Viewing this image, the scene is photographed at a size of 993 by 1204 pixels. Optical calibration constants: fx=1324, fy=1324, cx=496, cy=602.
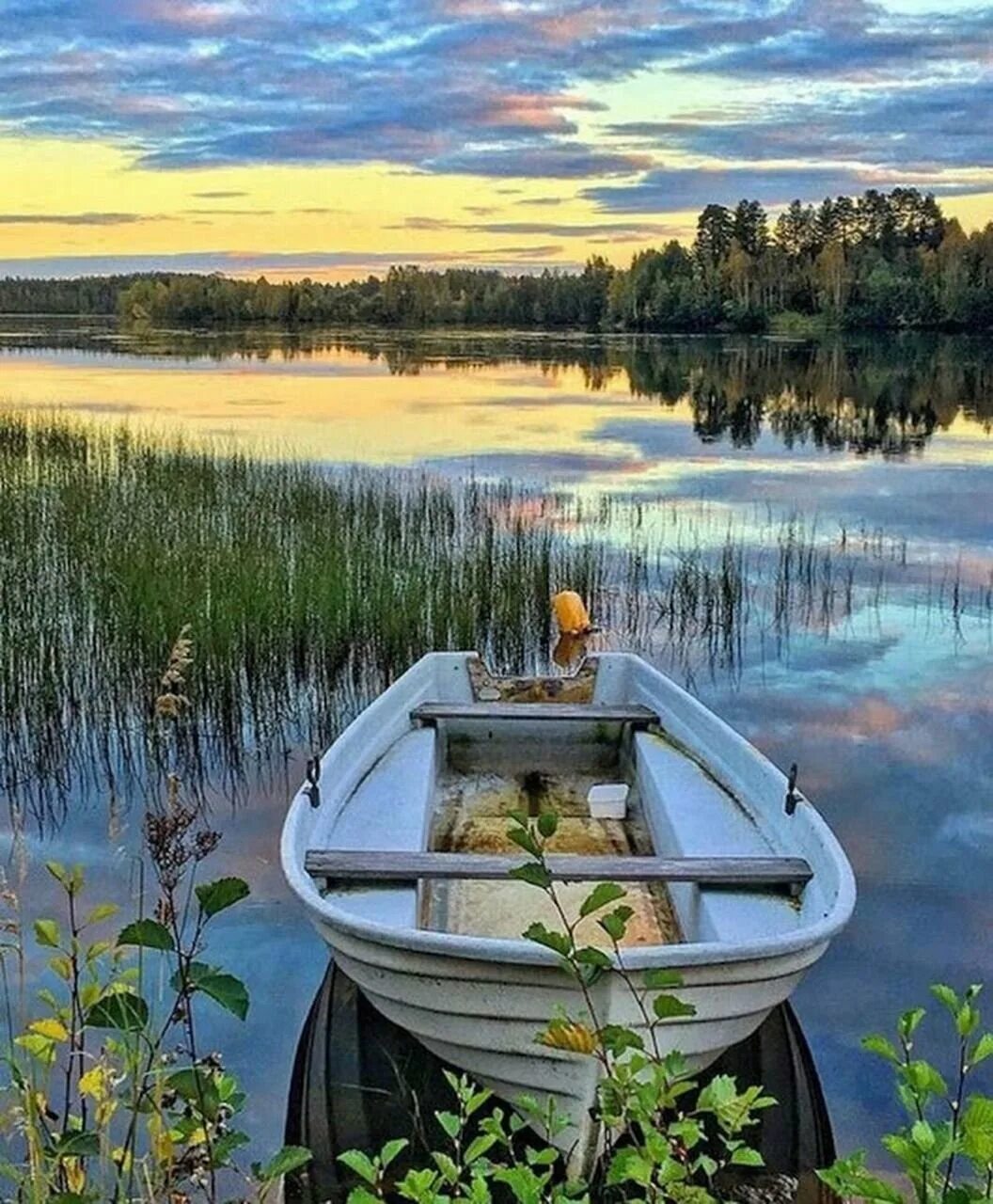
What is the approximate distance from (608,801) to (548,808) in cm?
25

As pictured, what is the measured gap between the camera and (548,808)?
17.8 ft

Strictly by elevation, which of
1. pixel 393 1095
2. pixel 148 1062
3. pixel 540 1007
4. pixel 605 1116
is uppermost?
pixel 148 1062

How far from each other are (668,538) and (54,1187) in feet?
36.1

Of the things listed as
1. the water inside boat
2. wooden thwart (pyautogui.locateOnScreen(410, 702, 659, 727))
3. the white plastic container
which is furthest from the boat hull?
wooden thwart (pyautogui.locateOnScreen(410, 702, 659, 727))

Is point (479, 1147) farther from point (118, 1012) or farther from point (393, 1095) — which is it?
point (393, 1095)

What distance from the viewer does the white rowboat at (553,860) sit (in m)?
3.08

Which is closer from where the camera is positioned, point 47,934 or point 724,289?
point 47,934

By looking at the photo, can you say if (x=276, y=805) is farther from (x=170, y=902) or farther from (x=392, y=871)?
(x=170, y=902)

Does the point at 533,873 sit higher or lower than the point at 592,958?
higher

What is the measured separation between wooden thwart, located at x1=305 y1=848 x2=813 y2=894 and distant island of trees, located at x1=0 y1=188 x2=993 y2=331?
6059 cm

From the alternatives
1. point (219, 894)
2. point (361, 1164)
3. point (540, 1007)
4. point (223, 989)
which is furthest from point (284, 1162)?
point (540, 1007)

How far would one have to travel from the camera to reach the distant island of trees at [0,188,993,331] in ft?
204

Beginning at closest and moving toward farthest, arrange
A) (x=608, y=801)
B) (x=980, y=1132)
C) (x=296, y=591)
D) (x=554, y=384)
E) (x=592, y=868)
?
1. (x=980, y=1132)
2. (x=592, y=868)
3. (x=608, y=801)
4. (x=296, y=591)
5. (x=554, y=384)

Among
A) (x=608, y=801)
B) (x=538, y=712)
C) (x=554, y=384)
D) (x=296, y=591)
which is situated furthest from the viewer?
(x=554, y=384)
